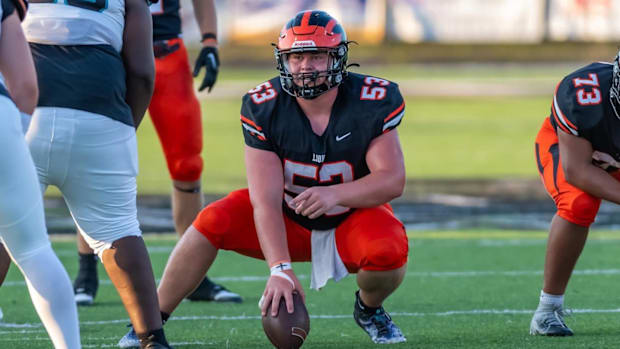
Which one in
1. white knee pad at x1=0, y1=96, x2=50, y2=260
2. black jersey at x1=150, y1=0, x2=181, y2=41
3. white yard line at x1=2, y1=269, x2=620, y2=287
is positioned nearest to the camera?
white knee pad at x1=0, y1=96, x2=50, y2=260

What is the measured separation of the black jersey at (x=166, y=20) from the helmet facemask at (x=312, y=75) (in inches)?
56.6

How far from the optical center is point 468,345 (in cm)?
394

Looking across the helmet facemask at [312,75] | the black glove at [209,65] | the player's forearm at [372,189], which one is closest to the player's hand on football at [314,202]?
the player's forearm at [372,189]

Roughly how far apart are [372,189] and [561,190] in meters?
0.83

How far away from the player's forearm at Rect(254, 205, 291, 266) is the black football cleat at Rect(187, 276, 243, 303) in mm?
1311

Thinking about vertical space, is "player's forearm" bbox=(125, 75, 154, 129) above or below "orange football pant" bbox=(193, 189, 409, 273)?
above

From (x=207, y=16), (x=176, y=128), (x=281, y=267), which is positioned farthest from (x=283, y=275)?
(x=207, y=16)

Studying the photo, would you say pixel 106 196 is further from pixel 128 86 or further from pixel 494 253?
pixel 494 253

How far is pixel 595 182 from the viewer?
3980 mm

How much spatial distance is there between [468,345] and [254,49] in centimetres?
2362

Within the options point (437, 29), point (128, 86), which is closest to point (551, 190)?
point (128, 86)

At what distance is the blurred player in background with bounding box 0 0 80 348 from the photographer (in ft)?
9.29

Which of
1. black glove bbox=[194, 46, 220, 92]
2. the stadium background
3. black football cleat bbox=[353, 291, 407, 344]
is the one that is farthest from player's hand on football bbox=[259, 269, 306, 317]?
the stadium background

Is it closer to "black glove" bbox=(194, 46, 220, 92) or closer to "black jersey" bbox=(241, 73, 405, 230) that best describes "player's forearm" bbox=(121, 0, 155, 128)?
"black jersey" bbox=(241, 73, 405, 230)
